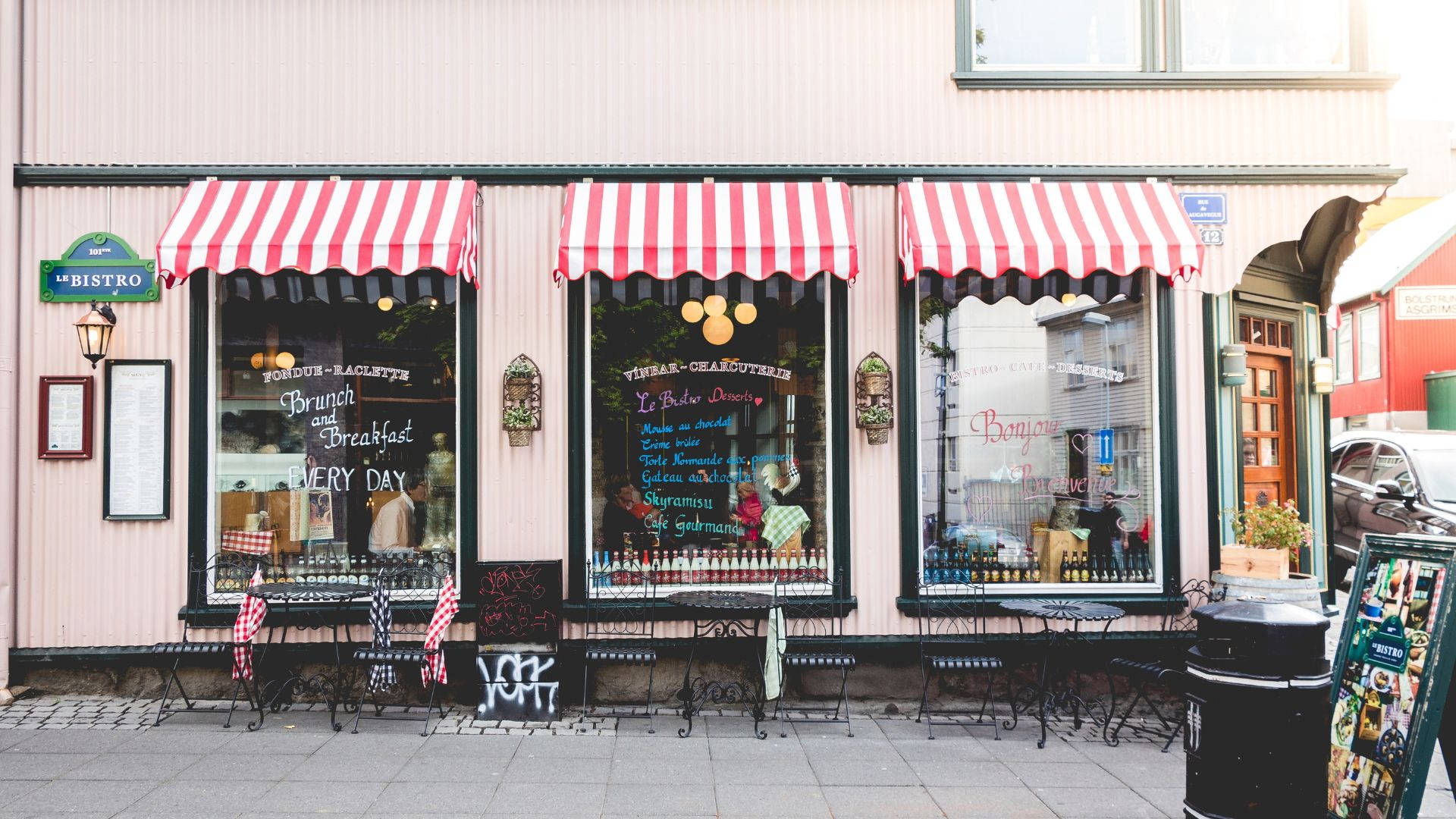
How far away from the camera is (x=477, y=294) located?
7168 millimetres

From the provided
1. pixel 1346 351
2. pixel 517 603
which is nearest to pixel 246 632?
pixel 517 603

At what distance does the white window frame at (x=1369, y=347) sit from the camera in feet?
66.7

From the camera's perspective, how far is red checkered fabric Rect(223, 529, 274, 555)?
23.7 ft

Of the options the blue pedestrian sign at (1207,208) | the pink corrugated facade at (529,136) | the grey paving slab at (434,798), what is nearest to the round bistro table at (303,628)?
the pink corrugated facade at (529,136)

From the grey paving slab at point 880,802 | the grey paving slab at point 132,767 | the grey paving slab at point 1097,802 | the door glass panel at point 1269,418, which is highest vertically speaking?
the door glass panel at point 1269,418

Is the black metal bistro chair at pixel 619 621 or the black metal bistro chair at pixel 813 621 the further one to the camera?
the black metal bistro chair at pixel 813 621

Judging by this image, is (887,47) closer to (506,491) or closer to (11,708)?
(506,491)

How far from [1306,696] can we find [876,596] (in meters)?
3.26

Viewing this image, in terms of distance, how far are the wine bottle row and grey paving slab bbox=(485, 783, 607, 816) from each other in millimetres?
2003

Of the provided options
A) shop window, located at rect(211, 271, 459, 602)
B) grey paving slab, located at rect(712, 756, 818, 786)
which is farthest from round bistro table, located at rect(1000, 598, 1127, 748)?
shop window, located at rect(211, 271, 459, 602)

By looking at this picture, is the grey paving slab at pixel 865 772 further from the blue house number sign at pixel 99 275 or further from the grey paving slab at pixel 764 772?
the blue house number sign at pixel 99 275

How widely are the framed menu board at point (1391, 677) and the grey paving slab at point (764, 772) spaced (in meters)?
2.65

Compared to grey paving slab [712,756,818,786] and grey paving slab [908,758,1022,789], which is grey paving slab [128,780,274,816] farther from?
grey paving slab [908,758,1022,789]

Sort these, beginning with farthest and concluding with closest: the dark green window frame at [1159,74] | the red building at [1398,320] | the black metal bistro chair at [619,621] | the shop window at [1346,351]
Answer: the shop window at [1346,351] < the red building at [1398,320] < the dark green window frame at [1159,74] < the black metal bistro chair at [619,621]
